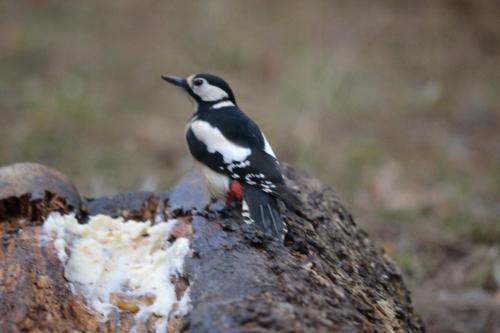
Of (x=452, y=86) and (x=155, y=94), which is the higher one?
(x=452, y=86)

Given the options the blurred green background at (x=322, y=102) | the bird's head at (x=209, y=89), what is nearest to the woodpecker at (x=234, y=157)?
the bird's head at (x=209, y=89)

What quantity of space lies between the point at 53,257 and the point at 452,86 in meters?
7.06

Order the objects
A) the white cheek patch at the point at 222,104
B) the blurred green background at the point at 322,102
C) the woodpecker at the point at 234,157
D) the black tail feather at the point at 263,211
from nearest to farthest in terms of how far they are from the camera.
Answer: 1. the black tail feather at the point at 263,211
2. the woodpecker at the point at 234,157
3. the white cheek patch at the point at 222,104
4. the blurred green background at the point at 322,102

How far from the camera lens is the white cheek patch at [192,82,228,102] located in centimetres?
411

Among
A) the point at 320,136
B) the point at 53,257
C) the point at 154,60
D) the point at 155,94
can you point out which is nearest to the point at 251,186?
the point at 53,257

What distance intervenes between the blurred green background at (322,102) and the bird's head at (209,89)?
1711mm

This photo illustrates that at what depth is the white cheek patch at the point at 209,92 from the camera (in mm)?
4109

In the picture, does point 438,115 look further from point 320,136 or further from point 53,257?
point 53,257

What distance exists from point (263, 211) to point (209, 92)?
112 cm

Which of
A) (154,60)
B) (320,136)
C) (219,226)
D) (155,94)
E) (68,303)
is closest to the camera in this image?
(68,303)

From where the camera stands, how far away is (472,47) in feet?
31.6

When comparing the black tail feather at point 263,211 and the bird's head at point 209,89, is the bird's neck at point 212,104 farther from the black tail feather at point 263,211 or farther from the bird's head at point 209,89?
the black tail feather at point 263,211

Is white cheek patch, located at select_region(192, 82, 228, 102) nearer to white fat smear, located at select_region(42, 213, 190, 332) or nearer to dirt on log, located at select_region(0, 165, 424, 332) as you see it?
dirt on log, located at select_region(0, 165, 424, 332)

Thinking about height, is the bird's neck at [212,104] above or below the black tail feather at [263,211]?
above
